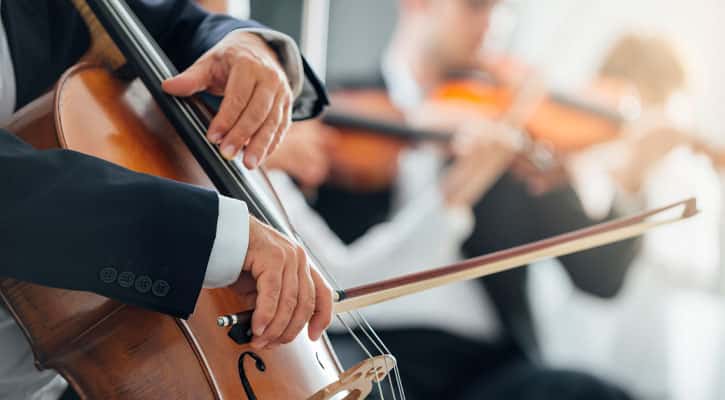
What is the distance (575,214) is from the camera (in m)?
2.18

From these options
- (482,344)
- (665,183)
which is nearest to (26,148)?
(482,344)

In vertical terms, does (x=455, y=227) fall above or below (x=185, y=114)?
below

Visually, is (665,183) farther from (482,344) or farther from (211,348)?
(211,348)

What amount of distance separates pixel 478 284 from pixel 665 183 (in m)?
0.61

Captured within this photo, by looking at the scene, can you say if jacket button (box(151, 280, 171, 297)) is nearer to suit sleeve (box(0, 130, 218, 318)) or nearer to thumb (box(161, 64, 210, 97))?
suit sleeve (box(0, 130, 218, 318))

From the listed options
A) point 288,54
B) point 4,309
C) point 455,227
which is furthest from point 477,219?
point 4,309

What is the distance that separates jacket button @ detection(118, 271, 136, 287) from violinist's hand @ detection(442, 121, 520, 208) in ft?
5.31

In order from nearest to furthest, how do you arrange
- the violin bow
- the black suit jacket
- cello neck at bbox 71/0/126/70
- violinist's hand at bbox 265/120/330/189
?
the black suit jacket, the violin bow, cello neck at bbox 71/0/126/70, violinist's hand at bbox 265/120/330/189

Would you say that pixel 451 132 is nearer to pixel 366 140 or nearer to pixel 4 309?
pixel 366 140

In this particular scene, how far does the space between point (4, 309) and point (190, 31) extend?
0.40m

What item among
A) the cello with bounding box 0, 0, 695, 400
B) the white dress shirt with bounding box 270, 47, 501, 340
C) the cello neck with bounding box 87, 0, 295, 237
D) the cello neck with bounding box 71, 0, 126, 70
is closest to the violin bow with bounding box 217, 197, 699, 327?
the cello with bounding box 0, 0, 695, 400

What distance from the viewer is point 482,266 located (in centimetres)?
81

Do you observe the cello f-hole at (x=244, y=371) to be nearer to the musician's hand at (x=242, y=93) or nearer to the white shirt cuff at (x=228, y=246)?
the white shirt cuff at (x=228, y=246)

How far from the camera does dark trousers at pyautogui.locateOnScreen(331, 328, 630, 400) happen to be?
2.10 metres
